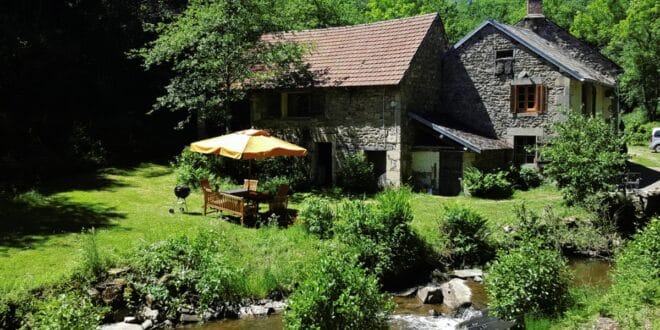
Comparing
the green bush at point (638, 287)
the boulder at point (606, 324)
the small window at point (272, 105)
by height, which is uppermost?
the small window at point (272, 105)

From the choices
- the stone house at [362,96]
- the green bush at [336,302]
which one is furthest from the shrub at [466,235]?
the stone house at [362,96]

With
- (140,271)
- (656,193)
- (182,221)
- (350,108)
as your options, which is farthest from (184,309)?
(656,193)

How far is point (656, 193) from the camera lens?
17344 millimetres

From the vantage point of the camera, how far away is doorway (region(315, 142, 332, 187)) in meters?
22.4

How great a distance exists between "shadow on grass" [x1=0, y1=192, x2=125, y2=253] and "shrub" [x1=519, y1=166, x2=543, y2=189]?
14.4 metres

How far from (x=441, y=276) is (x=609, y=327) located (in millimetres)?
4970

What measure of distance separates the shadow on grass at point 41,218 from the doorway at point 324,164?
29.7 feet

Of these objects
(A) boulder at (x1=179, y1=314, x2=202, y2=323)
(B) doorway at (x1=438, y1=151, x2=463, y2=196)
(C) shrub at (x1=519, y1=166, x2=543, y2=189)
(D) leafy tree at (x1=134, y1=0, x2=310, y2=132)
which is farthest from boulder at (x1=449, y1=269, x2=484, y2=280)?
(D) leafy tree at (x1=134, y1=0, x2=310, y2=132)

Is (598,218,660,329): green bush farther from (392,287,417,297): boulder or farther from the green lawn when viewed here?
the green lawn

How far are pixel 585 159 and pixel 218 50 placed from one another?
13155 mm

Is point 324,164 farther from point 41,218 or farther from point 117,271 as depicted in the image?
point 117,271

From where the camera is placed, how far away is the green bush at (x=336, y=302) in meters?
7.65

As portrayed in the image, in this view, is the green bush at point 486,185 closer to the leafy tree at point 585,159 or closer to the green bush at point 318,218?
the leafy tree at point 585,159

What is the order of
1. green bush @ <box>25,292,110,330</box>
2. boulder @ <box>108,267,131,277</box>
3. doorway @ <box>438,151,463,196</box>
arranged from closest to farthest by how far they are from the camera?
green bush @ <box>25,292,110,330</box> < boulder @ <box>108,267,131,277</box> < doorway @ <box>438,151,463,196</box>
